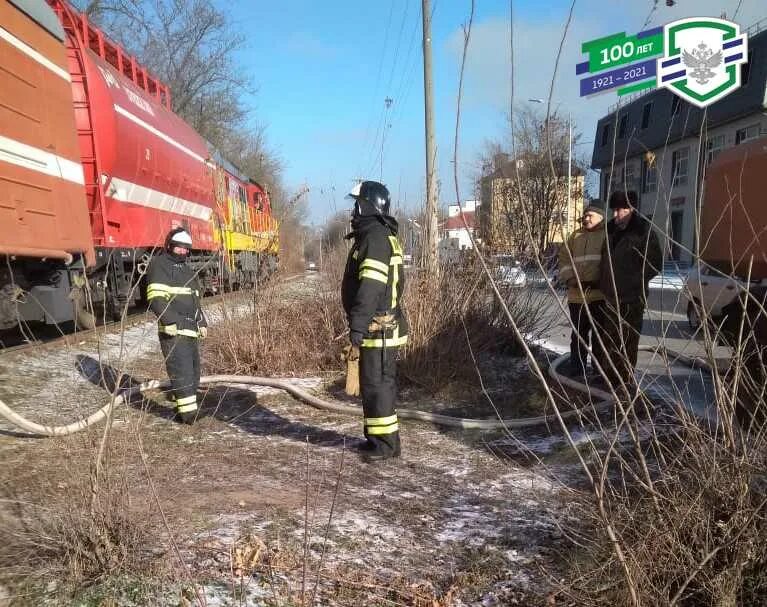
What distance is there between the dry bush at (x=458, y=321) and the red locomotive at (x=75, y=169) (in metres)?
2.07

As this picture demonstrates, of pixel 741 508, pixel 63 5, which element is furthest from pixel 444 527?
pixel 63 5

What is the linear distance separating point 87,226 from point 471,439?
516 cm

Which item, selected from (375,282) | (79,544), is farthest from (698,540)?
(375,282)

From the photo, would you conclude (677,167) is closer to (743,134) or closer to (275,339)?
(275,339)

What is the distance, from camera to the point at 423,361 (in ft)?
19.0

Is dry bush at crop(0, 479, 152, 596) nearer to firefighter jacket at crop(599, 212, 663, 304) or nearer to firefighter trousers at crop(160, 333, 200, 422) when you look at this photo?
firefighter trousers at crop(160, 333, 200, 422)

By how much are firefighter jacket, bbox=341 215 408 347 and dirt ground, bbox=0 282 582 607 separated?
0.86 meters

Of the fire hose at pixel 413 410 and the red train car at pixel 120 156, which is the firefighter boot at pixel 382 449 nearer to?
the fire hose at pixel 413 410

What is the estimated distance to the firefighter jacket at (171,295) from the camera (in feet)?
14.5

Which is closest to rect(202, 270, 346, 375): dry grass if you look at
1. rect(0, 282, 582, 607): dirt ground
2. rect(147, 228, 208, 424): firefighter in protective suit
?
rect(0, 282, 582, 607): dirt ground

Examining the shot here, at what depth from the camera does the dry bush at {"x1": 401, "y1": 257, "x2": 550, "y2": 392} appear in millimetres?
5781

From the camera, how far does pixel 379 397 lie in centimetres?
372

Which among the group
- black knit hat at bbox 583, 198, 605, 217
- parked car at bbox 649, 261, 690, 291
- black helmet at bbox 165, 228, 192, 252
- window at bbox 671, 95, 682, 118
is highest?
window at bbox 671, 95, 682, 118

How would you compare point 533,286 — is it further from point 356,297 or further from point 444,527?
point 444,527
